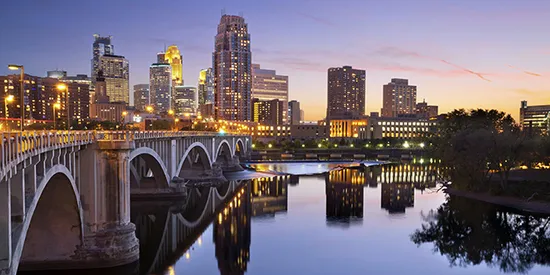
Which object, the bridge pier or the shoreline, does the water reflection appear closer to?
the shoreline

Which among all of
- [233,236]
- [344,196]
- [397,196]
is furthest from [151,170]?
[397,196]

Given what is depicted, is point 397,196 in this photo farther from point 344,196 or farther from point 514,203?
point 514,203

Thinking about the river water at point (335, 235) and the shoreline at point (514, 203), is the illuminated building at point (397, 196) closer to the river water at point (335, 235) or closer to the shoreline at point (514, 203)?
the river water at point (335, 235)

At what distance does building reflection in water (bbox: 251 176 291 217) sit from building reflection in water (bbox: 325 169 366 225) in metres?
6.25

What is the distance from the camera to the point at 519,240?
4188 centimetres

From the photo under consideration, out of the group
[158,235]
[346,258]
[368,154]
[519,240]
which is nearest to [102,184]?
[158,235]

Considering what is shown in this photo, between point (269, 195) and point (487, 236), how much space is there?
1271 inches

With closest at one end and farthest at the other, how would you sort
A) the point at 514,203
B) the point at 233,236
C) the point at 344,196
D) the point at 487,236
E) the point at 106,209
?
1. the point at 106,209
2. the point at 487,236
3. the point at 233,236
4. the point at 514,203
5. the point at 344,196

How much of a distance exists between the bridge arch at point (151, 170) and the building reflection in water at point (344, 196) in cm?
A: 1966

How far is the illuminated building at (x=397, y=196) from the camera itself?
5999 cm

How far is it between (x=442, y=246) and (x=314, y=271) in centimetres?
1382

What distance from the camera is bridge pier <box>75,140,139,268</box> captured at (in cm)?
2964

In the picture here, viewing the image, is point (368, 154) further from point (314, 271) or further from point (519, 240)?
point (314, 271)

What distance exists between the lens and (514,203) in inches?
2165
